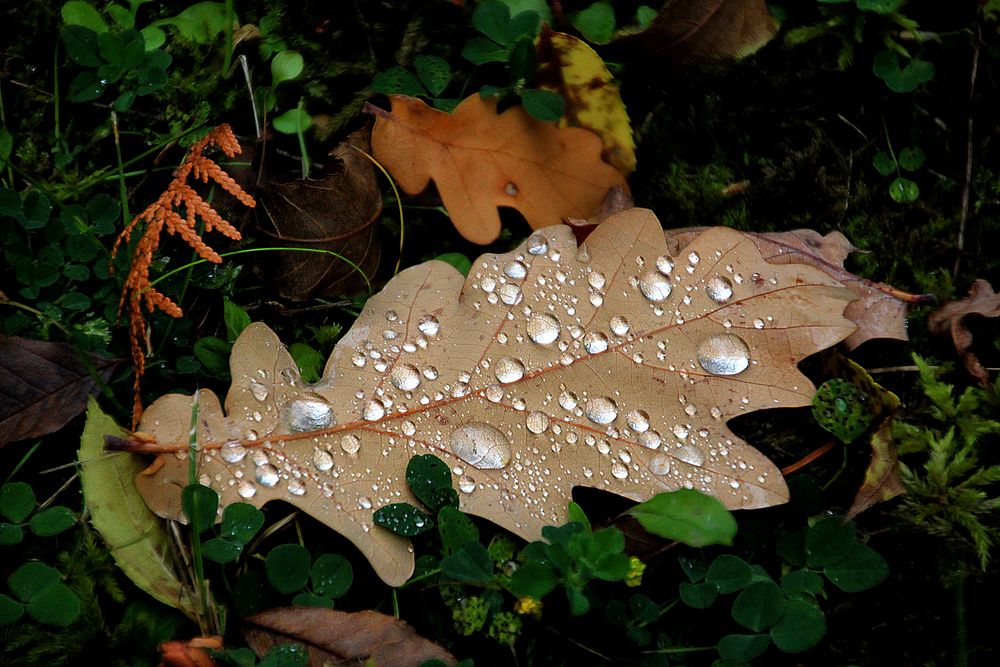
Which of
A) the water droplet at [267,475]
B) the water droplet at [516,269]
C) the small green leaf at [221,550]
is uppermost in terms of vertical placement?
the water droplet at [516,269]

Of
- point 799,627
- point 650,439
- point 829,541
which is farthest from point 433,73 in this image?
point 799,627

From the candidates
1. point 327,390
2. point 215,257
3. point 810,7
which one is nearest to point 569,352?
point 327,390

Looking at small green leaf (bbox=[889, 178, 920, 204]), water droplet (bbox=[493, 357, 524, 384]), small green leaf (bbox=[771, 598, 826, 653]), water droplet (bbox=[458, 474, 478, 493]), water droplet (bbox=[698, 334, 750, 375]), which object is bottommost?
small green leaf (bbox=[771, 598, 826, 653])

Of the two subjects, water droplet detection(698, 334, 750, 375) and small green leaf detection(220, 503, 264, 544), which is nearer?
small green leaf detection(220, 503, 264, 544)

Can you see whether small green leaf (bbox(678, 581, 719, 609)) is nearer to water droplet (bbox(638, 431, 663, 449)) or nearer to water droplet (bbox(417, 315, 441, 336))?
water droplet (bbox(638, 431, 663, 449))

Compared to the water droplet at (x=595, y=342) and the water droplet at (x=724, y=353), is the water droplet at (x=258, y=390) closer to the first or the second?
the water droplet at (x=595, y=342)

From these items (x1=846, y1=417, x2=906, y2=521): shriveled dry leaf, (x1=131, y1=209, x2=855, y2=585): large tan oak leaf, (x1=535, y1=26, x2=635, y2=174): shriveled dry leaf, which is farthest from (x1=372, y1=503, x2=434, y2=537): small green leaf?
→ (x1=535, y1=26, x2=635, y2=174): shriveled dry leaf

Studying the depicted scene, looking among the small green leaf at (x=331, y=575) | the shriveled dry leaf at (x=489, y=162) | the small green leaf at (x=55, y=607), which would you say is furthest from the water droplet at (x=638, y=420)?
the small green leaf at (x=55, y=607)

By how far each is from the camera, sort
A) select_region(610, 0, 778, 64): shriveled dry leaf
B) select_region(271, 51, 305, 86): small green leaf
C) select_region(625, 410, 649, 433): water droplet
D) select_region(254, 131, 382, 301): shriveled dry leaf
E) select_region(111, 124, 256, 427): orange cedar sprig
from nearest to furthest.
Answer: select_region(625, 410, 649, 433): water droplet, select_region(111, 124, 256, 427): orange cedar sprig, select_region(254, 131, 382, 301): shriveled dry leaf, select_region(610, 0, 778, 64): shriveled dry leaf, select_region(271, 51, 305, 86): small green leaf
